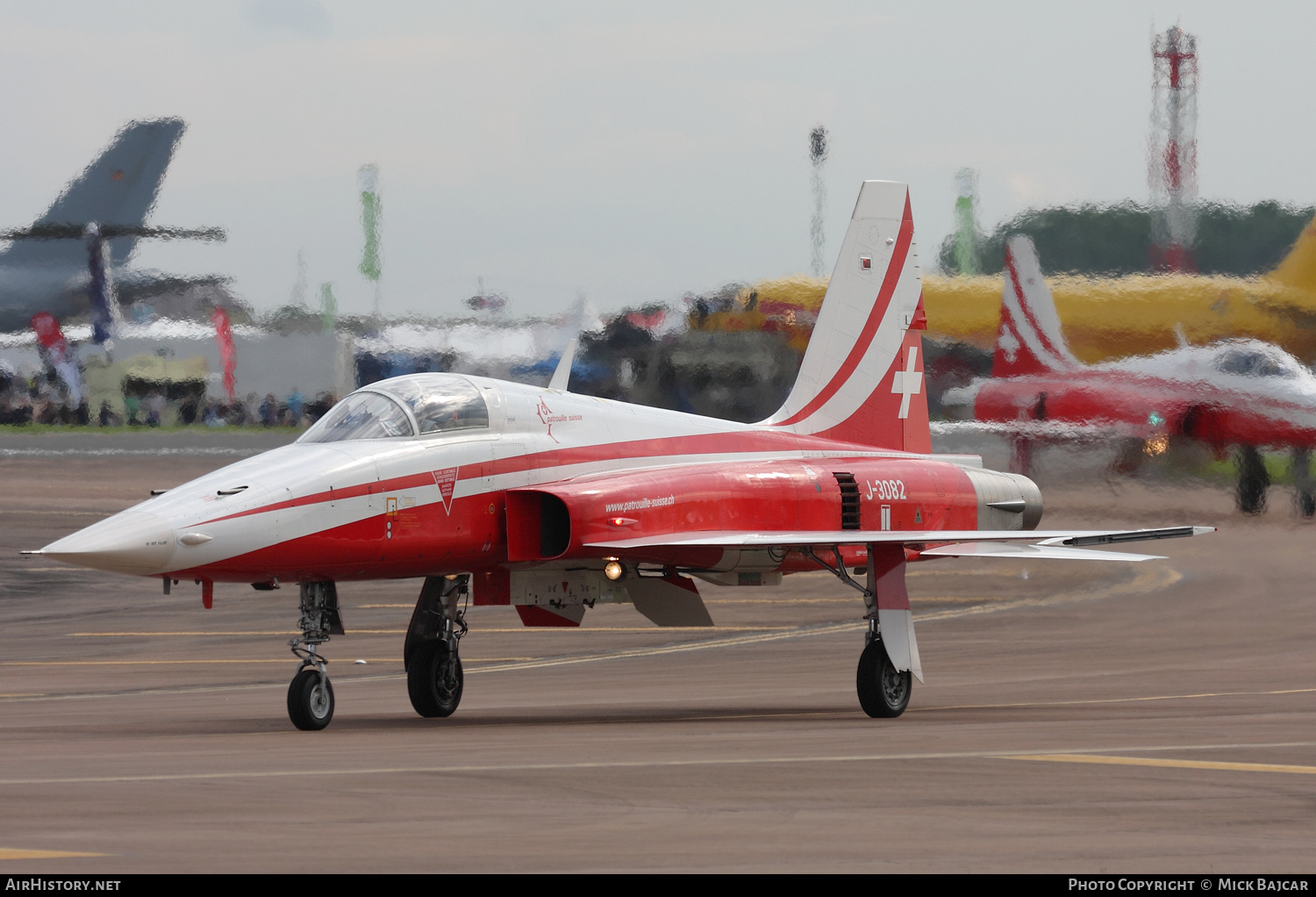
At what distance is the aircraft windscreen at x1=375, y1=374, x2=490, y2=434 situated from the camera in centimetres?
1386

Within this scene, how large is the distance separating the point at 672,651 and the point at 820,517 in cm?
616

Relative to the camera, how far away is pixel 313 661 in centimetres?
1319

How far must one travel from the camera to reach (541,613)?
15.7m

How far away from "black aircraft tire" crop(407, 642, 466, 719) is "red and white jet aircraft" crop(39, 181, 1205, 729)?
2 centimetres

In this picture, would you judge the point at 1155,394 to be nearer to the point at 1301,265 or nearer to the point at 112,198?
the point at 1301,265

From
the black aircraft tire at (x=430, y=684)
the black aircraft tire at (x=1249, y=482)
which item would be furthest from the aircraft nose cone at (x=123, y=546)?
the black aircraft tire at (x=1249, y=482)

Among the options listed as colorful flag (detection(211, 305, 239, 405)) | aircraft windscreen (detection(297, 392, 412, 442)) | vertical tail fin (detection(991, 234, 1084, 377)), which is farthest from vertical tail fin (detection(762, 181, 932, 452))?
colorful flag (detection(211, 305, 239, 405))

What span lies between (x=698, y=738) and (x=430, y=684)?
3.19 metres

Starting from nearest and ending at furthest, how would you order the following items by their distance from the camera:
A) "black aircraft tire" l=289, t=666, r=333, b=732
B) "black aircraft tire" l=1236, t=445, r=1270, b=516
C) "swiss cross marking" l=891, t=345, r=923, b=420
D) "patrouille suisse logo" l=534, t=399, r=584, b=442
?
"black aircraft tire" l=289, t=666, r=333, b=732 < "patrouille suisse logo" l=534, t=399, r=584, b=442 < "swiss cross marking" l=891, t=345, r=923, b=420 < "black aircraft tire" l=1236, t=445, r=1270, b=516

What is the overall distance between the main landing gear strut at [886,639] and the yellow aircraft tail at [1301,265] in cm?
1608

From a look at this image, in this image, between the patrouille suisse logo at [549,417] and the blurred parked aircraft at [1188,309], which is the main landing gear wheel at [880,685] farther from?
the blurred parked aircraft at [1188,309]

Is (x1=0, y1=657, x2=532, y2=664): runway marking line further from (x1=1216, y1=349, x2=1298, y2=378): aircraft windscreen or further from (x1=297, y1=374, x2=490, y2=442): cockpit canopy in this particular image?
(x1=1216, y1=349, x2=1298, y2=378): aircraft windscreen

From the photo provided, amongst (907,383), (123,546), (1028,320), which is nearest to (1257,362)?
(1028,320)
